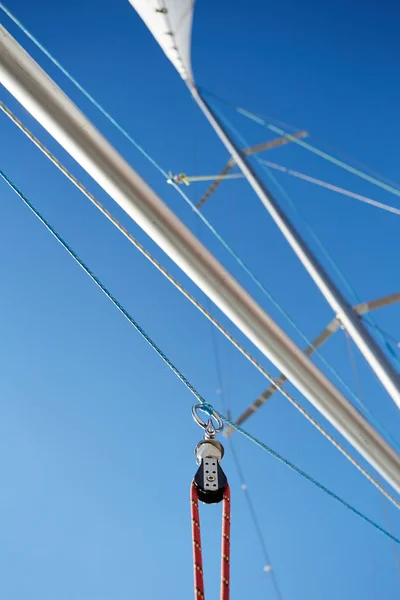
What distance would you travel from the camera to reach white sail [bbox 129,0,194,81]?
19.2 feet

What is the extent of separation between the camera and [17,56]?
5.43ft

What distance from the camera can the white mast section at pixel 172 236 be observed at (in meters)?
1.72

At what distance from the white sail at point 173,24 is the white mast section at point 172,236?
4.55m

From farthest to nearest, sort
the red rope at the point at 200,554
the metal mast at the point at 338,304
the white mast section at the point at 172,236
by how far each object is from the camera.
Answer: the metal mast at the point at 338,304, the white mast section at the point at 172,236, the red rope at the point at 200,554

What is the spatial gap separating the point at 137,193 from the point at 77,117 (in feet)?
1.21

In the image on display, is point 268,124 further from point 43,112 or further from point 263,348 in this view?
point 43,112

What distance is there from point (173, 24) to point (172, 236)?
212 inches

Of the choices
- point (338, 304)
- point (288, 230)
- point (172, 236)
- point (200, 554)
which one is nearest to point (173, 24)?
point (288, 230)

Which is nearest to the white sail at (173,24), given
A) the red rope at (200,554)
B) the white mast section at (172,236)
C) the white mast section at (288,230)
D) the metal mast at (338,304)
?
the white mast section at (288,230)

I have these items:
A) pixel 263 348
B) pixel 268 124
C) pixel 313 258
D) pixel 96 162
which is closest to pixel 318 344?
pixel 313 258

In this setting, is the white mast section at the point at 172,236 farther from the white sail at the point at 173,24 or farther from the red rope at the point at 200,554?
the white sail at the point at 173,24

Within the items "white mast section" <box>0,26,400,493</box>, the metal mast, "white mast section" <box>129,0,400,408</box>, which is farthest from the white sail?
"white mast section" <box>0,26,400,493</box>

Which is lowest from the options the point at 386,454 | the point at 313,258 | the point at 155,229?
the point at 386,454

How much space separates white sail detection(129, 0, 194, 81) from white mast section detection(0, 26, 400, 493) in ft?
14.9
